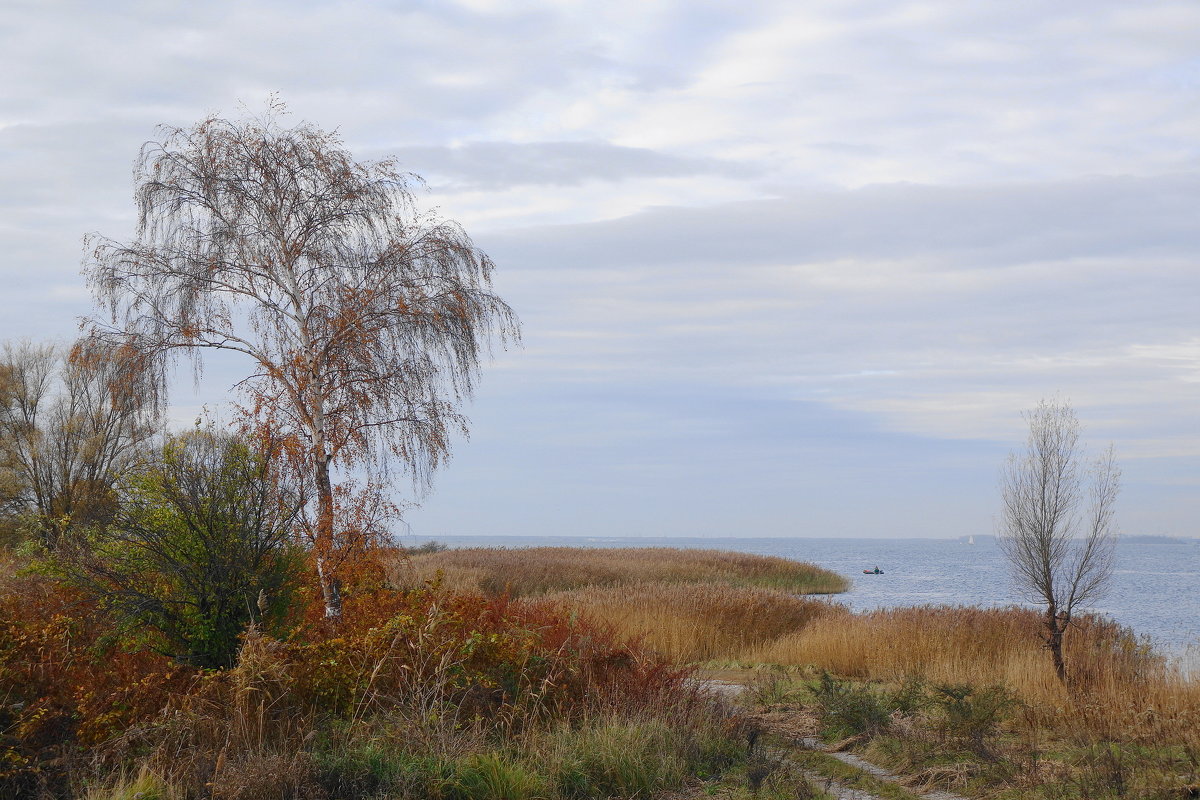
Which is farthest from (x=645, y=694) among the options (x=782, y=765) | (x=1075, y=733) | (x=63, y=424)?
(x=63, y=424)

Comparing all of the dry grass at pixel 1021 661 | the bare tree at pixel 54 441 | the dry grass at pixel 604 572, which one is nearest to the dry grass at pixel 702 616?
the dry grass at pixel 1021 661

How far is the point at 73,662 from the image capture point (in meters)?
8.04

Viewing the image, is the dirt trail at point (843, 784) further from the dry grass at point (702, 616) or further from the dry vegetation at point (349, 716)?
the dry grass at point (702, 616)

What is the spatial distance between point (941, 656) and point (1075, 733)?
5.12m

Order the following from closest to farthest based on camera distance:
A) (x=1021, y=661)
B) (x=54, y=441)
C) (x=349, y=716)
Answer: (x=349, y=716), (x=1021, y=661), (x=54, y=441)

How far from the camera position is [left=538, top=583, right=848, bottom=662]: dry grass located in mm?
16891

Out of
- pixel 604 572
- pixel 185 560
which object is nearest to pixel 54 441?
pixel 604 572

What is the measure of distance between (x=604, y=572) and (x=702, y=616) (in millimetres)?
15503

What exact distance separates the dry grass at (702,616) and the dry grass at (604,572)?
16.1 ft

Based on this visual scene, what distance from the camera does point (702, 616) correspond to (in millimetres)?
18094

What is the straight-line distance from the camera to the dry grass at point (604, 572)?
29234 mm

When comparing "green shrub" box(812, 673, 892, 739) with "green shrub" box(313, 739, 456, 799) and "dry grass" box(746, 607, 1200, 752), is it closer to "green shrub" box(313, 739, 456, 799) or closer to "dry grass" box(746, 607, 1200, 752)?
"dry grass" box(746, 607, 1200, 752)

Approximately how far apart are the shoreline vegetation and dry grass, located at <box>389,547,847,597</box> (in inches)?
460

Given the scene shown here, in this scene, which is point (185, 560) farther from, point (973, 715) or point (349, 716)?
point (973, 715)
